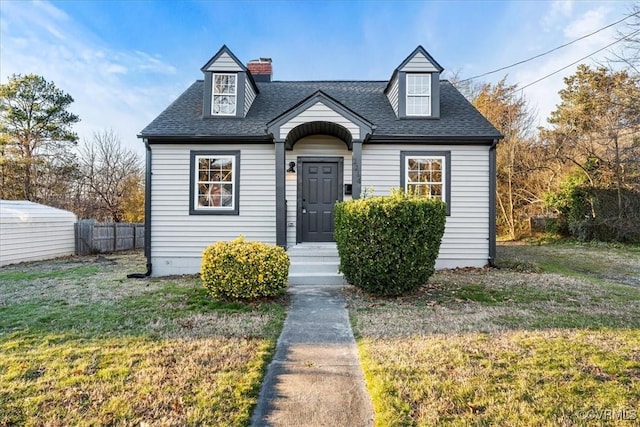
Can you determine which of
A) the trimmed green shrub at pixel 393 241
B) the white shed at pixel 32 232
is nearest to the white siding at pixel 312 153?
the trimmed green shrub at pixel 393 241

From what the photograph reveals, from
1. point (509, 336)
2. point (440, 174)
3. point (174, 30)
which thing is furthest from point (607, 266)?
point (174, 30)

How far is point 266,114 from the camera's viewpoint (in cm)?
902

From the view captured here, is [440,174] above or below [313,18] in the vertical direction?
below

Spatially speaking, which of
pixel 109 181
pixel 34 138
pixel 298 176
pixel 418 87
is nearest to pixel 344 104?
pixel 418 87

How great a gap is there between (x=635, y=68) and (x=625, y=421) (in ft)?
43.9

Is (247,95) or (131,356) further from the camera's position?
(247,95)

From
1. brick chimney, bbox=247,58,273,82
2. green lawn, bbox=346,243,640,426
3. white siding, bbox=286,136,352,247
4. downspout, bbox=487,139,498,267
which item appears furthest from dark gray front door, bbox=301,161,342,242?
brick chimney, bbox=247,58,273,82

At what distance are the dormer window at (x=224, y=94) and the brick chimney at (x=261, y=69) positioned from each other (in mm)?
2635

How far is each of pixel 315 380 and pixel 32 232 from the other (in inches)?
479

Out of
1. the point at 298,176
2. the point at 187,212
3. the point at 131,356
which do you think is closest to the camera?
the point at 131,356

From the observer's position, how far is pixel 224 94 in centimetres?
883

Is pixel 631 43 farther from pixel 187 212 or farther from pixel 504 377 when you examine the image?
pixel 187 212

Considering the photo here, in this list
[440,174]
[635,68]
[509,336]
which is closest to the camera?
[509,336]

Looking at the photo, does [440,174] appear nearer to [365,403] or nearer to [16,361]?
[365,403]
